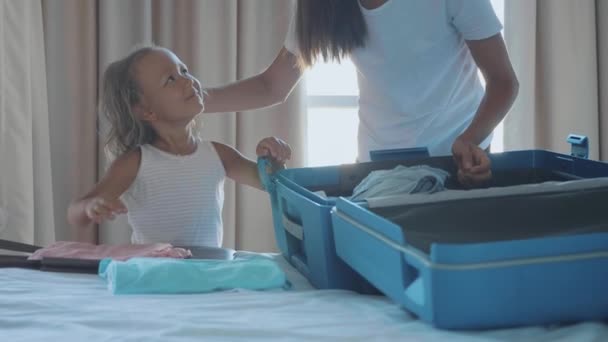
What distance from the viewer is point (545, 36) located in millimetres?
2629

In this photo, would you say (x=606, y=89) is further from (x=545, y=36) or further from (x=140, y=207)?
(x=140, y=207)

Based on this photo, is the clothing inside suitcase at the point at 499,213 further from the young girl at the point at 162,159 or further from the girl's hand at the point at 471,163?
the young girl at the point at 162,159

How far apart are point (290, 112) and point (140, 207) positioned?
0.97 metres

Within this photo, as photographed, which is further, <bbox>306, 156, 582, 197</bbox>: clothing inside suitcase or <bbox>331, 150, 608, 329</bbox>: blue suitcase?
<bbox>306, 156, 582, 197</bbox>: clothing inside suitcase

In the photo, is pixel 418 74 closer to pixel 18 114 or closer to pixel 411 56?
pixel 411 56

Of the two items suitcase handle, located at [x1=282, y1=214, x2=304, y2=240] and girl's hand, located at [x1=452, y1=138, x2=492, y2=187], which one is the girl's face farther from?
girl's hand, located at [x1=452, y1=138, x2=492, y2=187]

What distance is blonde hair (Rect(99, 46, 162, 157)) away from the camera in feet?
5.39

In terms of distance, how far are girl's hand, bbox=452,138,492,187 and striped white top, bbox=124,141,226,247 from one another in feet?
1.91

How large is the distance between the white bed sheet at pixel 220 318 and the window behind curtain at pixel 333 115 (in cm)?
161

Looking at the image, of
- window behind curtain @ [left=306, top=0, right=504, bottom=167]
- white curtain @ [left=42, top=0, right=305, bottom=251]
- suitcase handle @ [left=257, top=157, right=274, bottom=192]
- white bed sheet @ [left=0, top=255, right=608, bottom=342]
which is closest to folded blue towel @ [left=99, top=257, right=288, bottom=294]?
white bed sheet @ [left=0, top=255, right=608, bottom=342]

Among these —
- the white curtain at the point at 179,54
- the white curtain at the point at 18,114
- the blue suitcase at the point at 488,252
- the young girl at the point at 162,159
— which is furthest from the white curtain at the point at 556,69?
the blue suitcase at the point at 488,252

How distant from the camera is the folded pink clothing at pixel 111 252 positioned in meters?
1.19

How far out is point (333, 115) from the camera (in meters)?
2.65

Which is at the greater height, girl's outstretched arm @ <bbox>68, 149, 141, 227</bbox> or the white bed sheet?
girl's outstretched arm @ <bbox>68, 149, 141, 227</bbox>
